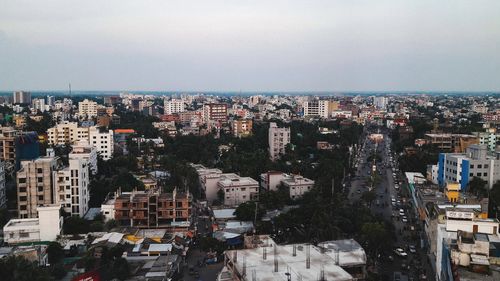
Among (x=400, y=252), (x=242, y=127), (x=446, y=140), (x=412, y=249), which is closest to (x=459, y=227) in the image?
(x=400, y=252)

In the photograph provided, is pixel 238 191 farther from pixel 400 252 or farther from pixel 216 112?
pixel 216 112

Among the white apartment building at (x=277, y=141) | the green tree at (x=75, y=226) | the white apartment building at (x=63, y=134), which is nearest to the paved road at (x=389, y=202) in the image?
the white apartment building at (x=277, y=141)

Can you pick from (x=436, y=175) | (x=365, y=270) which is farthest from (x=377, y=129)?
(x=365, y=270)

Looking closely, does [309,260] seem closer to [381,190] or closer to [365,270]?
[365,270]

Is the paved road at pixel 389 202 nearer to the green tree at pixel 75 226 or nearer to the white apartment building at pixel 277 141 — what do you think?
the white apartment building at pixel 277 141

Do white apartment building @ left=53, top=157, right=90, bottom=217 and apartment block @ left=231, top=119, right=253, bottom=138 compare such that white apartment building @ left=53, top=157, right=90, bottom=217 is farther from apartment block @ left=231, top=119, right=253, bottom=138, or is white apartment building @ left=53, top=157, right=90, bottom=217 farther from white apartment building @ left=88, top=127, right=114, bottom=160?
apartment block @ left=231, top=119, right=253, bottom=138
